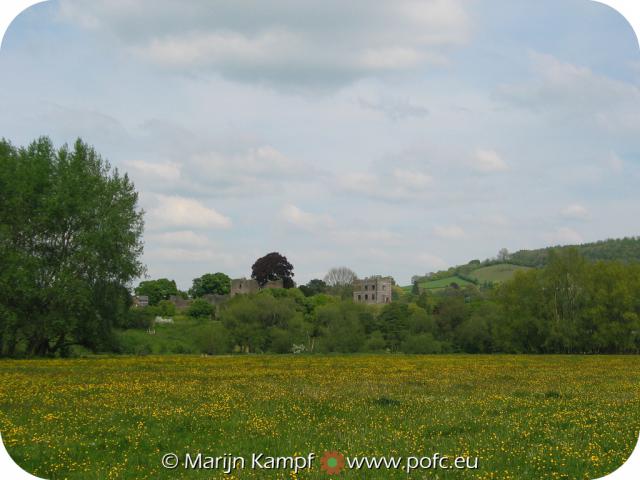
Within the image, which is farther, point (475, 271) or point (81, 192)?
point (475, 271)

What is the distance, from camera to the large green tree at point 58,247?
41.2 meters

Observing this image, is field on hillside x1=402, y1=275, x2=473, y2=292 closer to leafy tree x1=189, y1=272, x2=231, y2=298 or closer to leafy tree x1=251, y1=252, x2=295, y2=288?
leafy tree x1=189, y1=272, x2=231, y2=298

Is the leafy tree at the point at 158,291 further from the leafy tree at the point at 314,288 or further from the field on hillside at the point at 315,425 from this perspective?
the field on hillside at the point at 315,425

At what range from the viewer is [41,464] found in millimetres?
11289

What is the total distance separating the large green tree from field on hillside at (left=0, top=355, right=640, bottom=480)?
19.1m

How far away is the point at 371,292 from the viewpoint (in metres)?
87.2

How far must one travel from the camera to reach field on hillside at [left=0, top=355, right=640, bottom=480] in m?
11.1

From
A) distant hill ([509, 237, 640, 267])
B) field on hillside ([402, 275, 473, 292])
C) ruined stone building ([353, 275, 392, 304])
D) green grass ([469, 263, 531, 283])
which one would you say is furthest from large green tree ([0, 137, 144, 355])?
field on hillside ([402, 275, 473, 292])

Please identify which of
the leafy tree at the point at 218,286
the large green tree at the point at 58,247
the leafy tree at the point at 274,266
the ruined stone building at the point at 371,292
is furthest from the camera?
the ruined stone building at the point at 371,292

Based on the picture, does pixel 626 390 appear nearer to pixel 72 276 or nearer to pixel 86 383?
pixel 86 383

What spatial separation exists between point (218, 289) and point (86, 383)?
68.1 m

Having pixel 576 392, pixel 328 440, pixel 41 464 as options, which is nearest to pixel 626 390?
pixel 576 392

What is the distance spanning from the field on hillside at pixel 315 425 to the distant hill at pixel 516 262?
15.5 m

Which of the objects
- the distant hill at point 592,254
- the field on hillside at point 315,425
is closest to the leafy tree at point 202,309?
the distant hill at point 592,254
